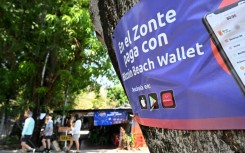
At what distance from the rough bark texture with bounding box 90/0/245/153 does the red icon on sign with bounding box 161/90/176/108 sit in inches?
5.5

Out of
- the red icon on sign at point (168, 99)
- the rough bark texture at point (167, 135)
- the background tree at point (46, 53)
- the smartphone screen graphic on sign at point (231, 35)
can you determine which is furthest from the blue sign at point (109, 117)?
the smartphone screen graphic on sign at point (231, 35)

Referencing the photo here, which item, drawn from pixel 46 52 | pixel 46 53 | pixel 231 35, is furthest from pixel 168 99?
pixel 46 53

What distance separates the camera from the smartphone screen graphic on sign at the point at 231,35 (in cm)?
156

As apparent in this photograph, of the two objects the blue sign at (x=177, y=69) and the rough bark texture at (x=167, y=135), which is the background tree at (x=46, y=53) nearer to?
the rough bark texture at (x=167, y=135)

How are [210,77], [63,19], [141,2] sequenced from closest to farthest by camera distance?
[210,77] < [141,2] < [63,19]

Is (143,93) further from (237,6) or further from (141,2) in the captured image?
(237,6)

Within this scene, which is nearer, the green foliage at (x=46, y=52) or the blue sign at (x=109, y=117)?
the green foliage at (x=46, y=52)

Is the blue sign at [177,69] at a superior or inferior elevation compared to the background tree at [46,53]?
inferior

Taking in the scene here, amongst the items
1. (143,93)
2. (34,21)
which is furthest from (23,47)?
(143,93)

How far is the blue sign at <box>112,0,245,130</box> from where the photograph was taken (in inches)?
64.2

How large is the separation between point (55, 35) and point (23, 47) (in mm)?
2555

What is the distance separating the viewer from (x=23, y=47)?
16188mm

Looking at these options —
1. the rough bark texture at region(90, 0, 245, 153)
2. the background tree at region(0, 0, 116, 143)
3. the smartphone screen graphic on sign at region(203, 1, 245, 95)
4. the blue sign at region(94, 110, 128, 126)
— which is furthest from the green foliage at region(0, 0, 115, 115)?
the smartphone screen graphic on sign at region(203, 1, 245, 95)

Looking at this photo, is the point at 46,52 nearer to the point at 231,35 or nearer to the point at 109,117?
the point at 109,117
